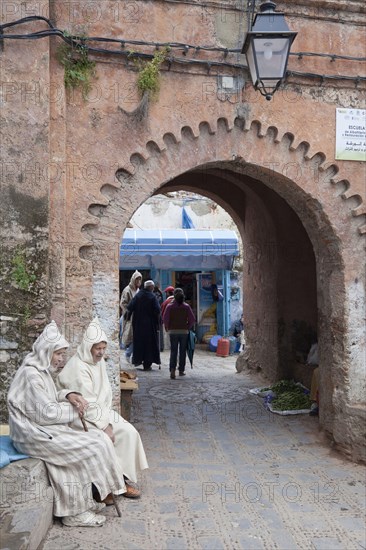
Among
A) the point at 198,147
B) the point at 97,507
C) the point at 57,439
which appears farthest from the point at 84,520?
the point at 198,147

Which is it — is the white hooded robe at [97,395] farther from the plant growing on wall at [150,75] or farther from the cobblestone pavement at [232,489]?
the plant growing on wall at [150,75]

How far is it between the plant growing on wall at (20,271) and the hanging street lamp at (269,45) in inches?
99.5

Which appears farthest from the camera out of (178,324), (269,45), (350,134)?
→ (178,324)

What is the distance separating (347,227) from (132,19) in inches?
116

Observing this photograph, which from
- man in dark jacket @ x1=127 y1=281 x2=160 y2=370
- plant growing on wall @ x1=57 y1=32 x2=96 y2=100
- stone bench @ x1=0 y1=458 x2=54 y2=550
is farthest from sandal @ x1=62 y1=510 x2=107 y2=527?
man in dark jacket @ x1=127 y1=281 x2=160 y2=370

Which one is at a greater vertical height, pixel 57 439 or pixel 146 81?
pixel 146 81

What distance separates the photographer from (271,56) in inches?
190

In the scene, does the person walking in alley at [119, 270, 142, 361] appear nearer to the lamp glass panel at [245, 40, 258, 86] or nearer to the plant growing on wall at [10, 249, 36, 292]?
the plant growing on wall at [10, 249, 36, 292]

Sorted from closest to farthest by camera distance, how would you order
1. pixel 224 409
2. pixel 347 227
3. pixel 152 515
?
pixel 152 515 < pixel 347 227 < pixel 224 409

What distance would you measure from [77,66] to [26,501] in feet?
12.0

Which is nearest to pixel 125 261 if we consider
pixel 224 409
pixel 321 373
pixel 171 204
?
pixel 171 204

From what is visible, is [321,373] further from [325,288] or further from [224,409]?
[224,409]

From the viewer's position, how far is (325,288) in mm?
6270

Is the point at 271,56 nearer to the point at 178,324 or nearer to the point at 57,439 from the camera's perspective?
the point at 57,439
